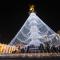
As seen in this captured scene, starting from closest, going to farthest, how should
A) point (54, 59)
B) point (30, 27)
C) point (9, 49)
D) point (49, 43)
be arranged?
point (54, 59), point (49, 43), point (30, 27), point (9, 49)

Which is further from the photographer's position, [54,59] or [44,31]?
[44,31]

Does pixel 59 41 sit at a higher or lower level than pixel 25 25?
lower

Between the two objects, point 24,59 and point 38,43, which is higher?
point 38,43

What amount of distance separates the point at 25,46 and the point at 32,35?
199 centimetres

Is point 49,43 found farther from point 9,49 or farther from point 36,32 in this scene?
point 9,49

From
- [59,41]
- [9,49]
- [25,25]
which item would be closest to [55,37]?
[59,41]

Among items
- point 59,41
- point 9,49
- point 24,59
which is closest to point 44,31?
point 59,41

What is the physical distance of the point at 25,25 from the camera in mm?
35281

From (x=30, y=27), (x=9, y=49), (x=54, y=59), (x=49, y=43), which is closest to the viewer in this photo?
(x=54, y=59)

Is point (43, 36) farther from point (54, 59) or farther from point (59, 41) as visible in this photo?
point (54, 59)

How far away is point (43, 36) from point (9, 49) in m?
9.91

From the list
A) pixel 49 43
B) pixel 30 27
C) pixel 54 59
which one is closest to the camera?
pixel 54 59

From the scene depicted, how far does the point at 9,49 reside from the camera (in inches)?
1614

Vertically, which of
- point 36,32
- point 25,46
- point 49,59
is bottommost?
point 49,59
